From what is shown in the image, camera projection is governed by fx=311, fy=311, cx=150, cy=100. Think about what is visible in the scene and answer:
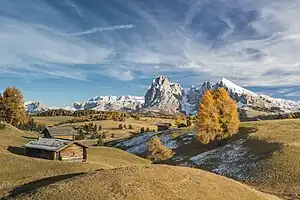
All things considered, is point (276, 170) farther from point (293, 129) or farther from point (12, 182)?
point (12, 182)

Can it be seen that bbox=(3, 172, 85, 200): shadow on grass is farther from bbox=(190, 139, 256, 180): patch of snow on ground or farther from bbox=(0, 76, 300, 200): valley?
bbox=(190, 139, 256, 180): patch of snow on ground

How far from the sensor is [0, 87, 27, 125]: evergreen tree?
110 m

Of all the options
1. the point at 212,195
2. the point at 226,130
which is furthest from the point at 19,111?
the point at 212,195

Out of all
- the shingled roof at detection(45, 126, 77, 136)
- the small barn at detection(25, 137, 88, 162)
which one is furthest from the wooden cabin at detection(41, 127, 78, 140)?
the small barn at detection(25, 137, 88, 162)

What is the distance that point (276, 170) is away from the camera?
180 feet

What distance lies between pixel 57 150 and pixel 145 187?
32.6 m

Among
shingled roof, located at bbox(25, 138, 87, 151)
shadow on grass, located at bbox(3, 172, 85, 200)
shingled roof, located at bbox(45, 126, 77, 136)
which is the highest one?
shingled roof, located at bbox(45, 126, 77, 136)

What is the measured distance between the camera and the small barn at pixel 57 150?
193 ft

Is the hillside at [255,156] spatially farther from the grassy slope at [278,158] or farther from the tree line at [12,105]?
the tree line at [12,105]

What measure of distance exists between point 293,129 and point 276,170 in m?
33.9

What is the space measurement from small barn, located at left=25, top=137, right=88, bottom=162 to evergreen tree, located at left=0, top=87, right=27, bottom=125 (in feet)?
174

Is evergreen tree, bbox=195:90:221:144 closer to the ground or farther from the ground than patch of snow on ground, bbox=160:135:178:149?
farther from the ground

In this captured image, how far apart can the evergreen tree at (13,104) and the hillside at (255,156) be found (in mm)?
45216

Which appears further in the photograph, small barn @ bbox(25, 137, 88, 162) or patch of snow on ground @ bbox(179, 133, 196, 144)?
patch of snow on ground @ bbox(179, 133, 196, 144)
